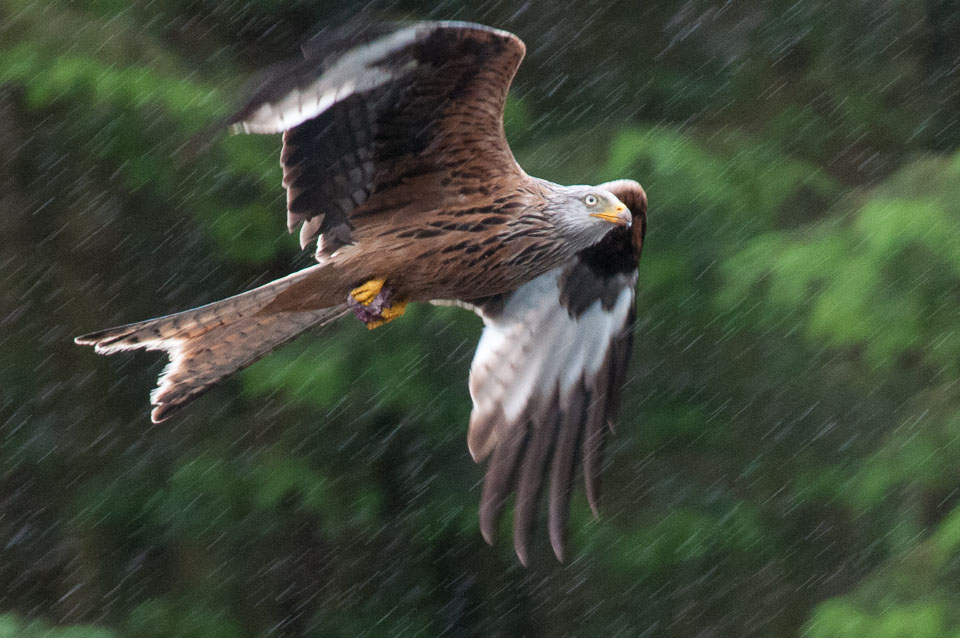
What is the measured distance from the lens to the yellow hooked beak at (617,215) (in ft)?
12.1

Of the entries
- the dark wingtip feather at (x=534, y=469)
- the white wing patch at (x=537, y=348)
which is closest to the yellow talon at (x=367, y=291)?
the white wing patch at (x=537, y=348)

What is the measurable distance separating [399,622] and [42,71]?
273 cm

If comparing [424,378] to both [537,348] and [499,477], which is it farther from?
[499,477]

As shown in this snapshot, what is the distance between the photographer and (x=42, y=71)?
15.1 ft

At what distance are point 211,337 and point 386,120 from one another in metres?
0.82

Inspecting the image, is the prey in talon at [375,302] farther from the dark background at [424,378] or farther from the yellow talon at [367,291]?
the dark background at [424,378]

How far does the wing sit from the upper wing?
854mm

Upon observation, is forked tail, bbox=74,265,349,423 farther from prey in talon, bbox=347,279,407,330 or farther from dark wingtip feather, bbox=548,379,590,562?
dark wingtip feather, bbox=548,379,590,562

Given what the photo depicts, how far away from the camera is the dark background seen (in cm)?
479

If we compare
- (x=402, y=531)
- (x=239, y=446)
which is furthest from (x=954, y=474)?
(x=239, y=446)

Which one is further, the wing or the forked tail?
the forked tail

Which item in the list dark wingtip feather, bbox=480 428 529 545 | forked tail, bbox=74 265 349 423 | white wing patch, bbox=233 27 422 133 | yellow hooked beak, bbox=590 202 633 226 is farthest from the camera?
dark wingtip feather, bbox=480 428 529 545

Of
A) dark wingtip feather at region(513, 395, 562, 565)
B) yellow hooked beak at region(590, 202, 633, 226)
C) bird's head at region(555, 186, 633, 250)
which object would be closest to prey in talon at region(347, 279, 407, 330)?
bird's head at region(555, 186, 633, 250)

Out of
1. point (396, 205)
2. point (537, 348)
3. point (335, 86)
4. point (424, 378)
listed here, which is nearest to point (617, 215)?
point (396, 205)
